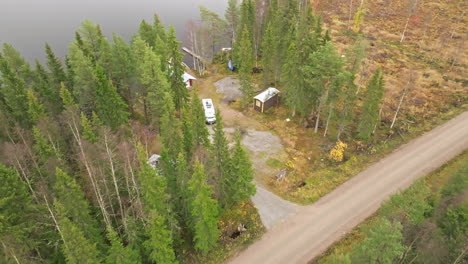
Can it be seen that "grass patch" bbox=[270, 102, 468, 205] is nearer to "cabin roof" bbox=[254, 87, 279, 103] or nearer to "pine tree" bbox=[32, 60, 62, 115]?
"cabin roof" bbox=[254, 87, 279, 103]

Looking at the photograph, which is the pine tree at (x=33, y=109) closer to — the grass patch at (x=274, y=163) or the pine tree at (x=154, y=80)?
the pine tree at (x=154, y=80)

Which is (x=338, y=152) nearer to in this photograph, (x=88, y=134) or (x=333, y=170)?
(x=333, y=170)

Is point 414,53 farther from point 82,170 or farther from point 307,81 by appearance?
point 82,170

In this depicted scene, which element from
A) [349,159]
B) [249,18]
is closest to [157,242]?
[349,159]

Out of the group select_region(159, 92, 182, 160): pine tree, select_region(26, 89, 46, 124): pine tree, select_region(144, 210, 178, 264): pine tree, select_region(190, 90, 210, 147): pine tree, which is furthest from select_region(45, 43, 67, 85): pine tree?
select_region(144, 210, 178, 264): pine tree

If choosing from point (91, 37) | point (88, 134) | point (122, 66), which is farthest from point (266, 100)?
point (91, 37)
